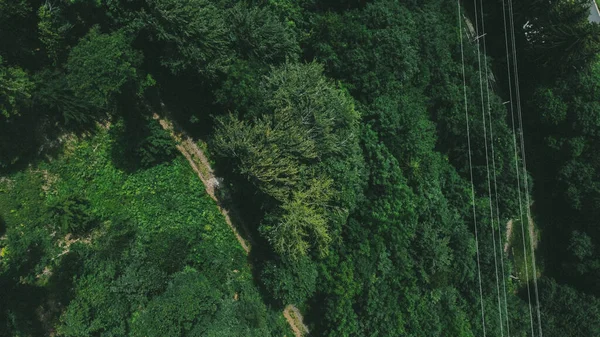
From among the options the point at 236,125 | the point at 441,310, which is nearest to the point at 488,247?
the point at 441,310

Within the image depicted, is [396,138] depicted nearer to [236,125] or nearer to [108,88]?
[236,125]

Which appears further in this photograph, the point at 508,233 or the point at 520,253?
the point at 520,253

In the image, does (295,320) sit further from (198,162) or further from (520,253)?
(520,253)

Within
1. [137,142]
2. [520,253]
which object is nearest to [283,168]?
[137,142]

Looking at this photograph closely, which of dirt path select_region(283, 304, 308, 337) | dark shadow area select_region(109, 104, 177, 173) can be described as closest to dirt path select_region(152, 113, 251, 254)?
dark shadow area select_region(109, 104, 177, 173)

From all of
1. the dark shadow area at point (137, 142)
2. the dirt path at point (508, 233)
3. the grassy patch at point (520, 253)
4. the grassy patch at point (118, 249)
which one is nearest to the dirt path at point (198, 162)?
the grassy patch at point (118, 249)
